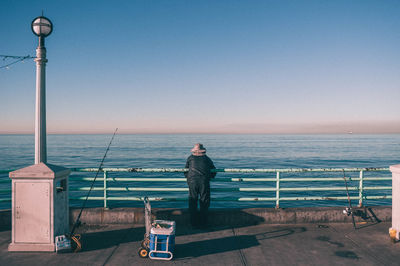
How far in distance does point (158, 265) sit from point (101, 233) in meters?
1.84

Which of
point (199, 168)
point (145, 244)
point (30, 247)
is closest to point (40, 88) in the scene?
point (30, 247)

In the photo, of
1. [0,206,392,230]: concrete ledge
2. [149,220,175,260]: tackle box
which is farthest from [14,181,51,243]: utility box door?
[149,220,175,260]: tackle box

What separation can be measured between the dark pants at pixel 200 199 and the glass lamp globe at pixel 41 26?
4100mm

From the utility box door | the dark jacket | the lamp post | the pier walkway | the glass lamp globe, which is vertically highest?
the glass lamp globe

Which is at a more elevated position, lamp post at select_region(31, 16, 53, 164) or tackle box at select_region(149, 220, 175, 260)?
lamp post at select_region(31, 16, 53, 164)

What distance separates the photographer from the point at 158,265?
13.1 ft

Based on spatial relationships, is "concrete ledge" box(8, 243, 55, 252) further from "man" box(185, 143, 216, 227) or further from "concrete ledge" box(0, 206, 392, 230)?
"man" box(185, 143, 216, 227)

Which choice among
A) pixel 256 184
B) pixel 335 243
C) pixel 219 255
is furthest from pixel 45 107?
pixel 256 184

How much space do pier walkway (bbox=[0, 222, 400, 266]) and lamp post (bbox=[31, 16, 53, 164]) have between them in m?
1.72

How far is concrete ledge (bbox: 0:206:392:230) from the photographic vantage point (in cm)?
582

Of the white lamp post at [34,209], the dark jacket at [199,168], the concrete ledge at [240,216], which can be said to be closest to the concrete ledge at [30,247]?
the white lamp post at [34,209]

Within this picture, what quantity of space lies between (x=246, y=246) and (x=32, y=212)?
3.61 meters

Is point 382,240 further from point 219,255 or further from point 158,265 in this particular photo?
point 158,265

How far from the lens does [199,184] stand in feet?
18.0
